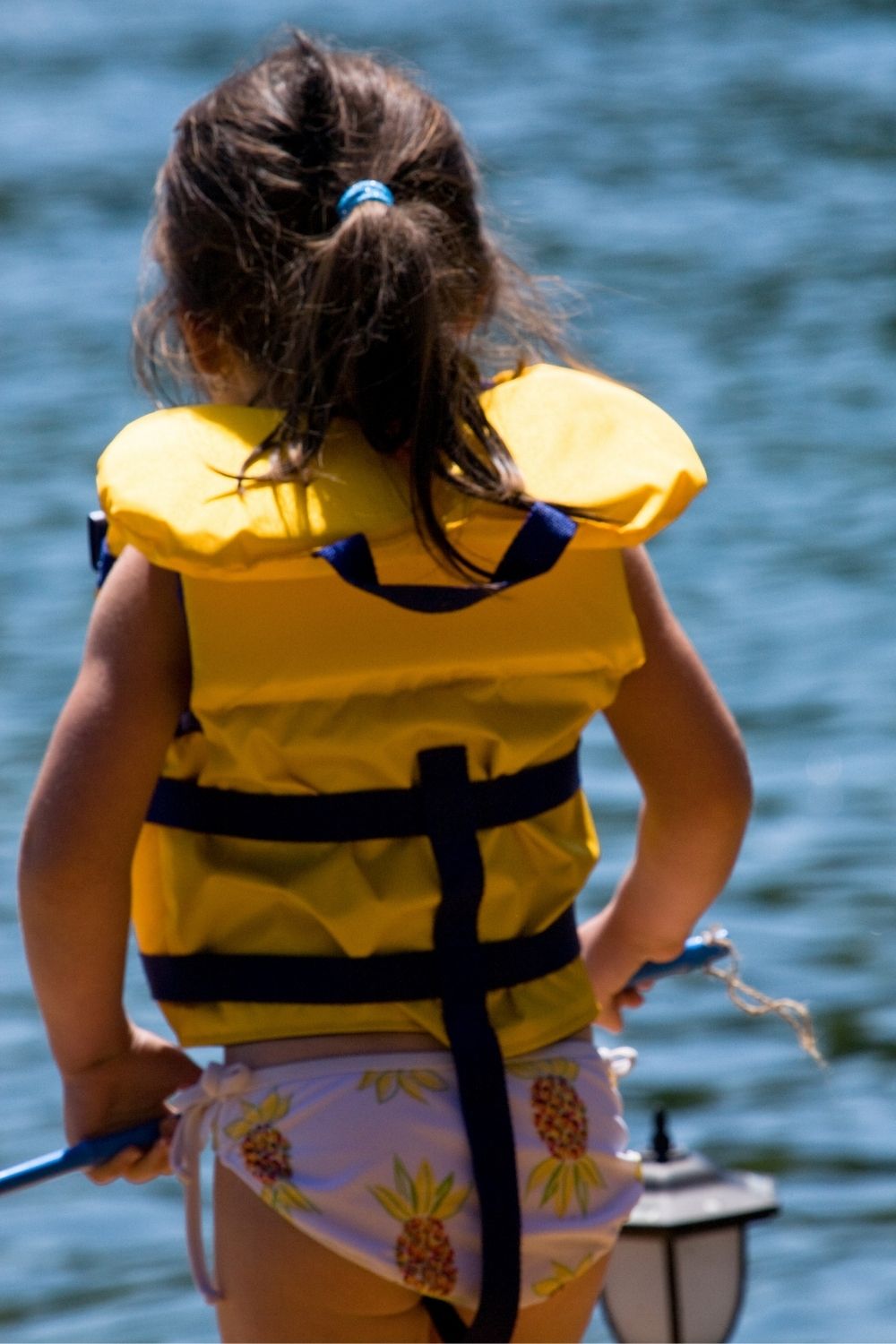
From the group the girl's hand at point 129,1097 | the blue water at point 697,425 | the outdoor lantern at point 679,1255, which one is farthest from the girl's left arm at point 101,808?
the outdoor lantern at point 679,1255

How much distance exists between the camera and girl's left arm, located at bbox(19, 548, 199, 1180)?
140 centimetres

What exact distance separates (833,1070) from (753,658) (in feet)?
6.30

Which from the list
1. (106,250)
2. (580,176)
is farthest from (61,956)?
(580,176)

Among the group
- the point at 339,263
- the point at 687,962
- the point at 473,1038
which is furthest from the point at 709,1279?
the point at 339,263

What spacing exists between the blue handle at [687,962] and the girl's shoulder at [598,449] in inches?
16.6

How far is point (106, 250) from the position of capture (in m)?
9.23

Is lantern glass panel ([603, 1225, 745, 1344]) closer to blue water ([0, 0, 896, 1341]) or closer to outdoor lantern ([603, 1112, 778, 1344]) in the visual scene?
outdoor lantern ([603, 1112, 778, 1344])

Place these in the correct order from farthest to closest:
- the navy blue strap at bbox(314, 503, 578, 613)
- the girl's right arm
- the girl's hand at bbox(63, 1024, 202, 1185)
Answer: the girl's right arm
the girl's hand at bbox(63, 1024, 202, 1185)
the navy blue strap at bbox(314, 503, 578, 613)

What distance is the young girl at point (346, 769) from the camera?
140 cm

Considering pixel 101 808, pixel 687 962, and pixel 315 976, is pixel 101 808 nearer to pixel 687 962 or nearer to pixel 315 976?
pixel 315 976

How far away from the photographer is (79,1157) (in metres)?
1.45

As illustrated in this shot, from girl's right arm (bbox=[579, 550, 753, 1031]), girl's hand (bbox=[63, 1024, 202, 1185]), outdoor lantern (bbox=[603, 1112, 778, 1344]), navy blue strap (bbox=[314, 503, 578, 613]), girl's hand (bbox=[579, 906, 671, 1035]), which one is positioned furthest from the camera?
outdoor lantern (bbox=[603, 1112, 778, 1344])

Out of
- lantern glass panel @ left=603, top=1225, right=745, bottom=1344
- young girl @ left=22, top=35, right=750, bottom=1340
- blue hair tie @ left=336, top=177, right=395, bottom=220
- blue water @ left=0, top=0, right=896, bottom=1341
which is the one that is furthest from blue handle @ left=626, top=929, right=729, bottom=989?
blue hair tie @ left=336, top=177, right=395, bottom=220

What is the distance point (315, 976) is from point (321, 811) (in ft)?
0.35
